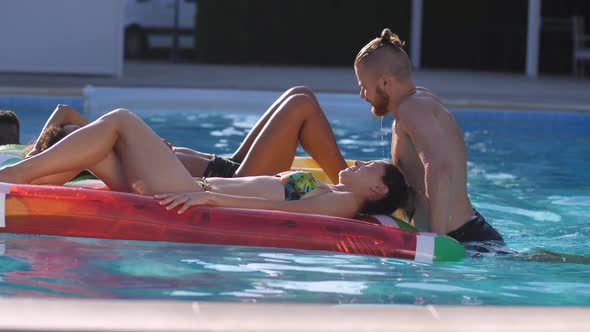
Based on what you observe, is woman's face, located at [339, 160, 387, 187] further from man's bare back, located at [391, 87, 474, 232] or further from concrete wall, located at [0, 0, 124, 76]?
concrete wall, located at [0, 0, 124, 76]

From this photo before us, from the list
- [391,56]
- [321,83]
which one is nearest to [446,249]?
[391,56]

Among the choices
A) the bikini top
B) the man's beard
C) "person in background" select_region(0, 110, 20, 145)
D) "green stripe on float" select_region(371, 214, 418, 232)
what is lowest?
"green stripe on float" select_region(371, 214, 418, 232)

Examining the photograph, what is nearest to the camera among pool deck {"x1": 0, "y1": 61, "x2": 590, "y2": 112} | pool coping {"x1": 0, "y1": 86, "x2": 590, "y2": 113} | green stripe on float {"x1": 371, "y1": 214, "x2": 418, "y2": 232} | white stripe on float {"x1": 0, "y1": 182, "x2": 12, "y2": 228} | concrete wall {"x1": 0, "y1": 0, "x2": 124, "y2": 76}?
white stripe on float {"x1": 0, "y1": 182, "x2": 12, "y2": 228}

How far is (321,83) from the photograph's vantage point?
486 inches

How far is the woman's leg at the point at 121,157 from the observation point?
432 cm

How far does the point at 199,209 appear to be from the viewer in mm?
4285

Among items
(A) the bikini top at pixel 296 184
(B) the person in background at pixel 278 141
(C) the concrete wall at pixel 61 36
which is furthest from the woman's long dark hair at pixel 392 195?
(C) the concrete wall at pixel 61 36

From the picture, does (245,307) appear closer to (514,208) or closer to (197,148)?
(514,208)

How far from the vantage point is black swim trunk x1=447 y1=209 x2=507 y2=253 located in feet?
15.1

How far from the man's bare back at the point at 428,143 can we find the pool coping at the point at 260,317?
1.85 m

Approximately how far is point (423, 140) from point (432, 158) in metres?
0.09

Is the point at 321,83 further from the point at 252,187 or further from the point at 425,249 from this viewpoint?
the point at 425,249

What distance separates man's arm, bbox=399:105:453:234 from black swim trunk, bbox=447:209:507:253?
0.75 feet

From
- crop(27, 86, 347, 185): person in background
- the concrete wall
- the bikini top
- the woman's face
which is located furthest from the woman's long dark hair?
the concrete wall
